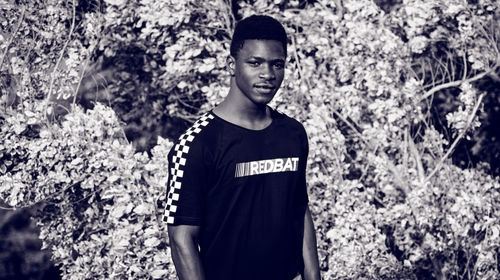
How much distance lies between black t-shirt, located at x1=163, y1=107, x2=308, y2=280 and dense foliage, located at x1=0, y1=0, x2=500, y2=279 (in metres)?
2.14

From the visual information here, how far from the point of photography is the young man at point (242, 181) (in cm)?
284

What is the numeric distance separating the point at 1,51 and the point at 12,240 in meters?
1.71

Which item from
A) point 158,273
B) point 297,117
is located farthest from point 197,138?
point 297,117

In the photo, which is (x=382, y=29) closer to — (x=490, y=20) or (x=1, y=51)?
(x=490, y=20)

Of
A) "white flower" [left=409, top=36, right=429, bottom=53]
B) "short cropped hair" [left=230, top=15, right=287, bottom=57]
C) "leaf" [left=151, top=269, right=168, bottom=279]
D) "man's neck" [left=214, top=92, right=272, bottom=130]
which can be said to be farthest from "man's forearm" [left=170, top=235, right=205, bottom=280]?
"white flower" [left=409, top=36, right=429, bottom=53]

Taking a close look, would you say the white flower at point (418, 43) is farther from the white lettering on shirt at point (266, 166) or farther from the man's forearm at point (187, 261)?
the man's forearm at point (187, 261)

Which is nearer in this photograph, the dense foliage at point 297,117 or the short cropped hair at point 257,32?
the short cropped hair at point 257,32

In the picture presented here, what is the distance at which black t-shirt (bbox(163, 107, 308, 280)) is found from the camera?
2.84 metres

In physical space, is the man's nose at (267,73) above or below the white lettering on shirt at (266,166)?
above

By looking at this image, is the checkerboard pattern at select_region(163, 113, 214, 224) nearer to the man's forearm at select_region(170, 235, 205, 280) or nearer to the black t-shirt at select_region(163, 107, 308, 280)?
the black t-shirt at select_region(163, 107, 308, 280)

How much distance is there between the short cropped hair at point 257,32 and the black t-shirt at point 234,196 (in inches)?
14.9

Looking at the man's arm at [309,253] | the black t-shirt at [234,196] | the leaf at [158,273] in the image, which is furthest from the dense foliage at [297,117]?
the black t-shirt at [234,196]

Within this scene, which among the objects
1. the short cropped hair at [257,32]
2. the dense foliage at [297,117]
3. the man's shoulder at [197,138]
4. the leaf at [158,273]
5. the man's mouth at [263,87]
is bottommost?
the leaf at [158,273]

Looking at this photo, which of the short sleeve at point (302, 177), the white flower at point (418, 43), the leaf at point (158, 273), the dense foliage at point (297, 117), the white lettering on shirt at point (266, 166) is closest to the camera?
the white lettering on shirt at point (266, 166)
